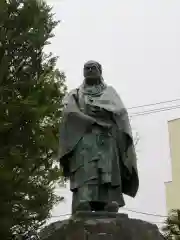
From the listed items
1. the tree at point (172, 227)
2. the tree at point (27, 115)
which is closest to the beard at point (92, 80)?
the tree at point (27, 115)

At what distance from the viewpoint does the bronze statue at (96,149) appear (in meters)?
6.45

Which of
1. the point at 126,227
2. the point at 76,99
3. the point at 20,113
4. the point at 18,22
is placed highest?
the point at 18,22

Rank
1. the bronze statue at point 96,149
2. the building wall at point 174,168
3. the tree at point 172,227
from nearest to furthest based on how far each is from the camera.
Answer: the bronze statue at point 96,149
the tree at point 172,227
the building wall at point 174,168

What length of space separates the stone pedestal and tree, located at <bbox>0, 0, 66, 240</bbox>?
5693 mm

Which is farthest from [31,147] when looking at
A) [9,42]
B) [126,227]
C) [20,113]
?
[126,227]

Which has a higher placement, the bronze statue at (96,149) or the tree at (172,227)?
the bronze statue at (96,149)

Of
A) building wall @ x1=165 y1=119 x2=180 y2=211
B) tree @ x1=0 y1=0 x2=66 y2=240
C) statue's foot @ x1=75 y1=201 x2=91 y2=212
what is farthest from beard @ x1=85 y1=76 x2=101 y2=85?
building wall @ x1=165 y1=119 x2=180 y2=211

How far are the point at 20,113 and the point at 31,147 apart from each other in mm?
814

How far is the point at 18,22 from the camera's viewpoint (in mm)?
13867

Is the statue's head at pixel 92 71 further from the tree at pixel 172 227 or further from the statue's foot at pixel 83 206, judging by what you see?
the tree at pixel 172 227

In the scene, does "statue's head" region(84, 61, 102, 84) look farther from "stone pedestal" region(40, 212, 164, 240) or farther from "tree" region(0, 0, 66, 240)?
"tree" region(0, 0, 66, 240)

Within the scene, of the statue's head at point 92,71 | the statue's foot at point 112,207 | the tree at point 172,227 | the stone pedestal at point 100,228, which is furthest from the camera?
the tree at point 172,227

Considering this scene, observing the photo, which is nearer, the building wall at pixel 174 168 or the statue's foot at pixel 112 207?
the statue's foot at pixel 112 207

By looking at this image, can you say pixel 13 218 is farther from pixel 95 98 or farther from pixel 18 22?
pixel 95 98
